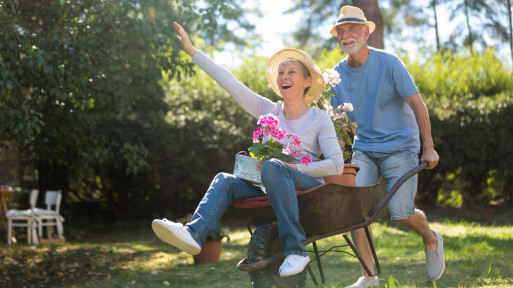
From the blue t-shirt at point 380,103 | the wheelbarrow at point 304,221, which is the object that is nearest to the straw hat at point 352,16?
the blue t-shirt at point 380,103

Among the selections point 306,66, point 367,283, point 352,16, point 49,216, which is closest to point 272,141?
point 306,66

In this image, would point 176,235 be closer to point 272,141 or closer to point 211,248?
point 272,141

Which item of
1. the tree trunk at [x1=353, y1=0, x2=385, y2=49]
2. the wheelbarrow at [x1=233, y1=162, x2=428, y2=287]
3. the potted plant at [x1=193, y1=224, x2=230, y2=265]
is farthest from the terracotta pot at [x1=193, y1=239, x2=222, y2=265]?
the tree trunk at [x1=353, y1=0, x2=385, y2=49]

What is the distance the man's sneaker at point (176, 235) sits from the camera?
9.16 feet

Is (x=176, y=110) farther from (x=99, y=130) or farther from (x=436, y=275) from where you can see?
(x=436, y=275)

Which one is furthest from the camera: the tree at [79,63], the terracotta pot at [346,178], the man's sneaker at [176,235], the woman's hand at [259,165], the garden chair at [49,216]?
the garden chair at [49,216]

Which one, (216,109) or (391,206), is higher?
(216,109)

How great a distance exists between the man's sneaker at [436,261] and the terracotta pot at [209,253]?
9.72 feet

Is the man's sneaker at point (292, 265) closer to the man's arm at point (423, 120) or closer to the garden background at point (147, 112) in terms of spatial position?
the man's arm at point (423, 120)

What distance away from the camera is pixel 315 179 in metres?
3.11

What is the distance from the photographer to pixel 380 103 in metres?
3.92

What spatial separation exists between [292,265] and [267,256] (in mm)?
268

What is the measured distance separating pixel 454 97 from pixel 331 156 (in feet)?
21.4

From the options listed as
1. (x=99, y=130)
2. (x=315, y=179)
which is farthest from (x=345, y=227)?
(x=99, y=130)
